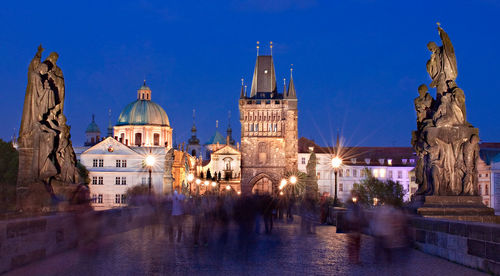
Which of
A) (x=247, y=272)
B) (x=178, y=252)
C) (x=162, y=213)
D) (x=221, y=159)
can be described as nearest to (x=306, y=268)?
(x=247, y=272)

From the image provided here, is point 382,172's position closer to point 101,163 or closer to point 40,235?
point 101,163

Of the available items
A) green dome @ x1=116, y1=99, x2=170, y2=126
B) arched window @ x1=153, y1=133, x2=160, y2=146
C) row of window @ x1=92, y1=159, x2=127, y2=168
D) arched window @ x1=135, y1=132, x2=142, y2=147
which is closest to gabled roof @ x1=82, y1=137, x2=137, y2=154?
row of window @ x1=92, y1=159, x2=127, y2=168

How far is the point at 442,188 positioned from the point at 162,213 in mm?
12619

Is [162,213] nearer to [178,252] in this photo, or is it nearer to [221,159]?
[178,252]

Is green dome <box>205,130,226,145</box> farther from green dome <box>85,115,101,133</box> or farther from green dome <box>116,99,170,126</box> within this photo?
green dome <box>116,99,170,126</box>

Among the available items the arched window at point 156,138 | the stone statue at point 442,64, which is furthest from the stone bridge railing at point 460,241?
the arched window at point 156,138

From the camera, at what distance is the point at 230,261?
1213 cm

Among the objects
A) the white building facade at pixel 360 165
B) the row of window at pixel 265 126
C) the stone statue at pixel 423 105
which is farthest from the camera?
the white building facade at pixel 360 165

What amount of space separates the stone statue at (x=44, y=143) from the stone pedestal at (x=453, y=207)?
8.41 metres

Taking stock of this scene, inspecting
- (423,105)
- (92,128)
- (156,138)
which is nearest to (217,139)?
(92,128)

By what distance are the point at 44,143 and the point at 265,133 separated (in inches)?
3472

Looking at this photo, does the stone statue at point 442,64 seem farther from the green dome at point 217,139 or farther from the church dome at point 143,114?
the green dome at point 217,139

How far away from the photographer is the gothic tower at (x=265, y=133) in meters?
99.8

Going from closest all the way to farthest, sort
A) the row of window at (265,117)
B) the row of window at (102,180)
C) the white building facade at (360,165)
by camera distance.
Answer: the row of window at (102,180)
the row of window at (265,117)
the white building facade at (360,165)
